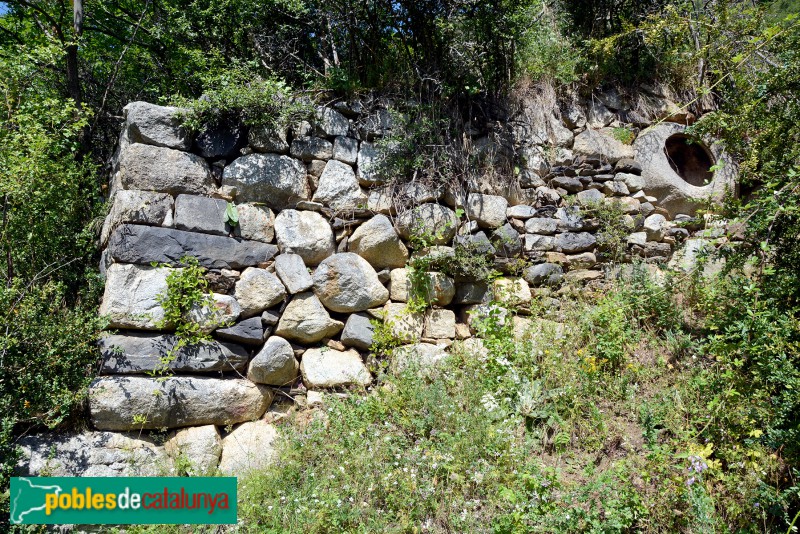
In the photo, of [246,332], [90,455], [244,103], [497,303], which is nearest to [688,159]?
[497,303]

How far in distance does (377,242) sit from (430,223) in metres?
0.55

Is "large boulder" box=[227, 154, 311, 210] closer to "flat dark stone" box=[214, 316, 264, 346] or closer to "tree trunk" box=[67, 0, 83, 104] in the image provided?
"flat dark stone" box=[214, 316, 264, 346]

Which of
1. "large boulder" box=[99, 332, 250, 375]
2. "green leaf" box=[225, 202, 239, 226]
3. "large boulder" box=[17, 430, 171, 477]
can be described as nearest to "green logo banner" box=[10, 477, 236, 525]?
"large boulder" box=[17, 430, 171, 477]

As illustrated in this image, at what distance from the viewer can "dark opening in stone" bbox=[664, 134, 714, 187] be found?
17.3 ft

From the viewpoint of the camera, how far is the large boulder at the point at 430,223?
4449 mm

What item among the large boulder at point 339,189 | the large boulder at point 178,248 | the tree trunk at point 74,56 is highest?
the tree trunk at point 74,56

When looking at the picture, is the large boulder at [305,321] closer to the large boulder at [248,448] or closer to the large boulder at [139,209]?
the large boulder at [248,448]


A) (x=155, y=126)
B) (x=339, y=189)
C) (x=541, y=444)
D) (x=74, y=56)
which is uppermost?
(x=74, y=56)

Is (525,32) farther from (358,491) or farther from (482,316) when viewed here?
(358,491)

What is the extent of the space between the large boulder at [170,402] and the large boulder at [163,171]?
1.55 meters

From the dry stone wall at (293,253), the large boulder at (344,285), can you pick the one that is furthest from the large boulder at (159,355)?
the large boulder at (344,285)

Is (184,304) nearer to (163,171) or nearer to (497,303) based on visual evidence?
(163,171)

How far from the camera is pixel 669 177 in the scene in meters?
5.01

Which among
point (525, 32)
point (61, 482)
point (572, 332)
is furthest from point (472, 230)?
point (61, 482)
